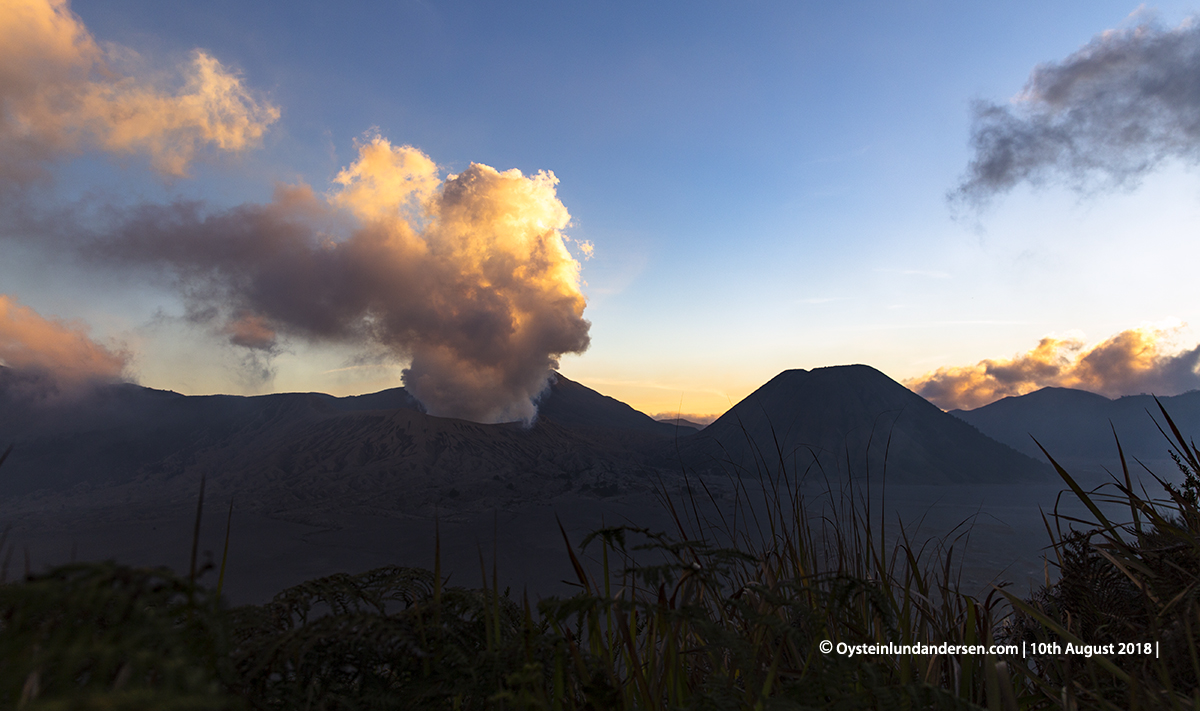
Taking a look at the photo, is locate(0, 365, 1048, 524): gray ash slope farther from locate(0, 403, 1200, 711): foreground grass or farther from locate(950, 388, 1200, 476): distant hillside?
locate(950, 388, 1200, 476): distant hillside

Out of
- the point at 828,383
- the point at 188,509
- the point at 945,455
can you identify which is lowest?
the point at 188,509

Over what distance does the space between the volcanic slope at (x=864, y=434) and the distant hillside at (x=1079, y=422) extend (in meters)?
39.2

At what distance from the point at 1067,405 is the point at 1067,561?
167530 mm

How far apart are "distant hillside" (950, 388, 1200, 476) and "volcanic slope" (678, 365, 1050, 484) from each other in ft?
129

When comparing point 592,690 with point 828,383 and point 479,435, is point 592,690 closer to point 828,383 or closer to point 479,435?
point 479,435

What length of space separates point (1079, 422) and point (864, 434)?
92250 millimetres

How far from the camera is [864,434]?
66812mm

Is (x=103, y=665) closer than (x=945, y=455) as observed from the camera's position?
Yes

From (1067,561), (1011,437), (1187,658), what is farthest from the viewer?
(1011,437)

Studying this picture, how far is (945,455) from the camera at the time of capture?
211 ft

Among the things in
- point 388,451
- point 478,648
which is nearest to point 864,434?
point 388,451

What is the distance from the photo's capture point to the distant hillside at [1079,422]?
103188 millimetres

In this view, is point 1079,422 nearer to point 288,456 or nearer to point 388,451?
point 388,451

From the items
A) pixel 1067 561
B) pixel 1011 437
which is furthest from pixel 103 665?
pixel 1011 437
